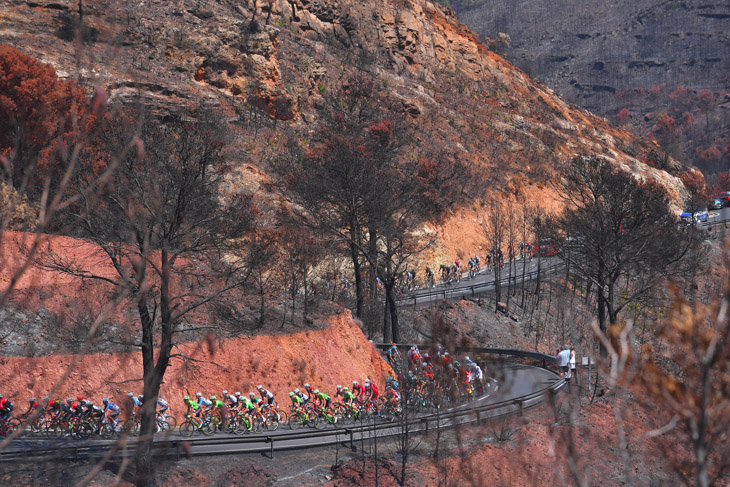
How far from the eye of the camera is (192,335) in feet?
66.3

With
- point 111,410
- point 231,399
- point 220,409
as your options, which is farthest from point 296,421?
point 111,410

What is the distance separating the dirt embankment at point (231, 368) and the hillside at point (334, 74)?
1103 cm

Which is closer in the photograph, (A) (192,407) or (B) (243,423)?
(A) (192,407)

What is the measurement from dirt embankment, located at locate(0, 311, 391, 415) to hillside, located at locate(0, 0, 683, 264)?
11.0 m

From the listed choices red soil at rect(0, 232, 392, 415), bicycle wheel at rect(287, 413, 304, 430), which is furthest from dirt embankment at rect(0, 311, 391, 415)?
bicycle wheel at rect(287, 413, 304, 430)

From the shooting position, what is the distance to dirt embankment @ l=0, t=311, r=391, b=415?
16625 millimetres

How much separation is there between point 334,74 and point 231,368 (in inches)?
1685

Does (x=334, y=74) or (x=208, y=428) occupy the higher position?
(x=334, y=74)

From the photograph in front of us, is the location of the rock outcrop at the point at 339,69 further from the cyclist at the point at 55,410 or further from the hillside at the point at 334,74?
the cyclist at the point at 55,410

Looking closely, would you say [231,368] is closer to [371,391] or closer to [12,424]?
[371,391]

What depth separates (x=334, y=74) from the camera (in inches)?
2280

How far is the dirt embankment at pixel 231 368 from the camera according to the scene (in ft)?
54.5

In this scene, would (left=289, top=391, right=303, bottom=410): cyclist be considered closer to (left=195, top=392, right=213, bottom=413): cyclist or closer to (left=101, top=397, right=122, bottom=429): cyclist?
(left=195, top=392, right=213, bottom=413): cyclist

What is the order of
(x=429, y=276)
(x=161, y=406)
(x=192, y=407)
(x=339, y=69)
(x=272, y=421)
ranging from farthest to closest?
(x=339, y=69), (x=429, y=276), (x=272, y=421), (x=192, y=407), (x=161, y=406)
